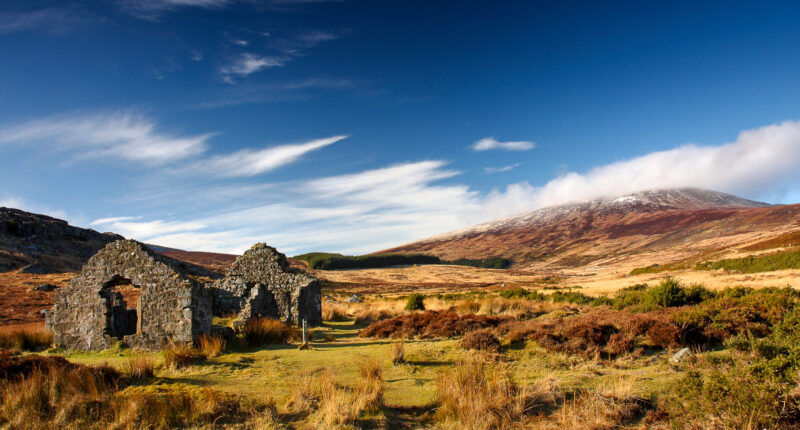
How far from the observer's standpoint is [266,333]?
1291 centimetres

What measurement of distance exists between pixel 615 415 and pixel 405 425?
3.04 metres

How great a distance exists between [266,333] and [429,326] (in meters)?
5.46

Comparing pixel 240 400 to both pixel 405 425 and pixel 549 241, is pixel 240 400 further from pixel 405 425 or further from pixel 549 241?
pixel 549 241

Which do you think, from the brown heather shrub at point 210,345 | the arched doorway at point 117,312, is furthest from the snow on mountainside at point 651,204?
the brown heather shrub at point 210,345

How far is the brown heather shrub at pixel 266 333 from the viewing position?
1239 cm

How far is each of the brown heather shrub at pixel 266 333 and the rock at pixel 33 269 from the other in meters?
34.2

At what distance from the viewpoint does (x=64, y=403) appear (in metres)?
5.77

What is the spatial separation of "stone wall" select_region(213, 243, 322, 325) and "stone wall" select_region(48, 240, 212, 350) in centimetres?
650

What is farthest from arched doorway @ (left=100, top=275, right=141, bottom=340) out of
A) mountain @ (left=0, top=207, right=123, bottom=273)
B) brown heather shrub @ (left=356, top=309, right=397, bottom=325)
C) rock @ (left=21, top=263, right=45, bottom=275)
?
mountain @ (left=0, top=207, right=123, bottom=273)

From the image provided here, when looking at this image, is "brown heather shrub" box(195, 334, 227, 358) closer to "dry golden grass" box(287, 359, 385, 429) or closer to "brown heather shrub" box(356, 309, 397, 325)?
"dry golden grass" box(287, 359, 385, 429)

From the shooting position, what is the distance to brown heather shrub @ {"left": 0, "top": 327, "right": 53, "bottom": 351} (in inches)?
478

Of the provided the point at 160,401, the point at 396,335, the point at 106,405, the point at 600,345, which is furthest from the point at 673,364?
the point at 106,405

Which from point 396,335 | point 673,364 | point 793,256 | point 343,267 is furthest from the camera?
point 343,267

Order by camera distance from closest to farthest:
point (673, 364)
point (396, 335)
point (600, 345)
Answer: point (673, 364) < point (600, 345) < point (396, 335)
